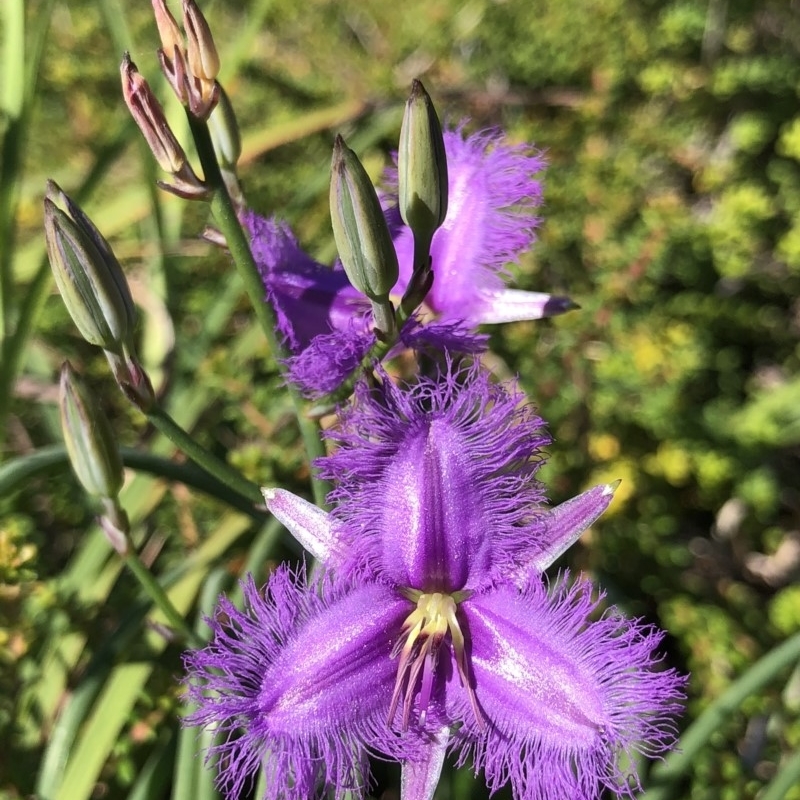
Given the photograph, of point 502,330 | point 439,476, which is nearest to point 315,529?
point 439,476

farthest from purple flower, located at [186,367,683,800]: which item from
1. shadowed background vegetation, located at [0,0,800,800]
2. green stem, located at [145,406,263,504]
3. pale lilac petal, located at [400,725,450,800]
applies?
shadowed background vegetation, located at [0,0,800,800]

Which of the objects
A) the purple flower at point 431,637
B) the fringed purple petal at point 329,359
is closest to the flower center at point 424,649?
the purple flower at point 431,637

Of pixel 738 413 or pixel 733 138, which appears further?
pixel 733 138

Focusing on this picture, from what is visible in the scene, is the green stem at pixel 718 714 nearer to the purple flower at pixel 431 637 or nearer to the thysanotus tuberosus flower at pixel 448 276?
the purple flower at pixel 431 637

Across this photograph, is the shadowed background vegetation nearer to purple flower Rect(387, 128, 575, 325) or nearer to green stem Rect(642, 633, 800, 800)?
green stem Rect(642, 633, 800, 800)

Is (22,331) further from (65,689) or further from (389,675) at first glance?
(389,675)

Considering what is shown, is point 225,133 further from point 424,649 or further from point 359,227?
point 424,649

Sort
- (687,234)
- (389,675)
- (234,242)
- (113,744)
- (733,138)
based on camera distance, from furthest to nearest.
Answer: (733,138), (687,234), (113,744), (389,675), (234,242)

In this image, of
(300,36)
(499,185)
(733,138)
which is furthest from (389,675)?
(300,36)
